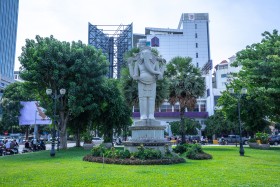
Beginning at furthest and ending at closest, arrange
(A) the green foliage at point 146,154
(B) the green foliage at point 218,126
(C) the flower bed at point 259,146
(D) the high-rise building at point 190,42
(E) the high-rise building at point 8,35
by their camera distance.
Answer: (E) the high-rise building at point 8,35, (D) the high-rise building at point 190,42, (B) the green foliage at point 218,126, (C) the flower bed at point 259,146, (A) the green foliage at point 146,154

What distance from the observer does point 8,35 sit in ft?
310

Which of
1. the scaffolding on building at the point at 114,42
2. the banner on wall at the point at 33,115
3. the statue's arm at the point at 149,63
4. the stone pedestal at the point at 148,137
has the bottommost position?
the stone pedestal at the point at 148,137

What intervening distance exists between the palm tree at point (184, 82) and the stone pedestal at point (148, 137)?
1411 cm

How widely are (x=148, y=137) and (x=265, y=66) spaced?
14.6 m

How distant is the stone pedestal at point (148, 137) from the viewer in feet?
47.5

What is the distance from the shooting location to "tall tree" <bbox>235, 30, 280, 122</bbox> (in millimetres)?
22905

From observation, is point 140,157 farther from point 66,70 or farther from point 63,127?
point 63,127

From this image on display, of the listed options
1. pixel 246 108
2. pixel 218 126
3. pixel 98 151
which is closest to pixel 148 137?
pixel 98 151

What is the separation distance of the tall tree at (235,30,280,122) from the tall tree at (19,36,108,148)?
45.4 ft

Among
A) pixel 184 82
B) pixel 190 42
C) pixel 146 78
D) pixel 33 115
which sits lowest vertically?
pixel 33 115

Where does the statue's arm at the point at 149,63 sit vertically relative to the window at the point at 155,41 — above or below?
below

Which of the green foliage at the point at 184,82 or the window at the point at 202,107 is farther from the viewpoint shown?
the window at the point at 202,107

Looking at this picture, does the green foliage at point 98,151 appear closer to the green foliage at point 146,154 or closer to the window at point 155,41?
the green foliage at point 146,154

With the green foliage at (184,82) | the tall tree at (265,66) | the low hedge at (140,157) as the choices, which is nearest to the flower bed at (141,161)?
the low hedge at (140,157)
